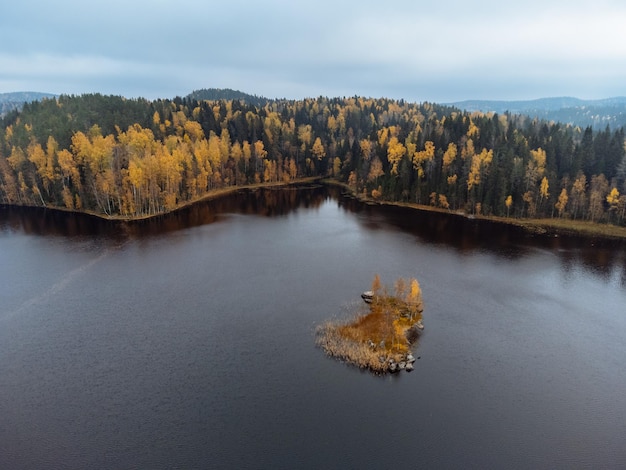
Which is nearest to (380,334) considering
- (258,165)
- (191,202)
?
(191,202)

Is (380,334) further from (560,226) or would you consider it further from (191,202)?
(191,202)

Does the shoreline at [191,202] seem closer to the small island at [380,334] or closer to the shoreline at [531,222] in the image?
the shoreline at [531,222]

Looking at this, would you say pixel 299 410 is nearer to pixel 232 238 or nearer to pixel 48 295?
pixel 48 295

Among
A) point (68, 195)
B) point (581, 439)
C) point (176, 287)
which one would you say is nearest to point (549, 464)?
point (581, 439)

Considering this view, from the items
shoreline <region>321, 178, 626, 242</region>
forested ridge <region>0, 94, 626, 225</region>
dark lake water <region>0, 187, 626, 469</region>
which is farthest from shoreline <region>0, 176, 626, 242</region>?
dark lake water <region>0, 187, 626, 469</region>

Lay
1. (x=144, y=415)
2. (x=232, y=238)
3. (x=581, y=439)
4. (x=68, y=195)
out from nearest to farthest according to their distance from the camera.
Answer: (x=581, y=439), (x=144, y=415), (x=232, y=238), (x=68, y=195)

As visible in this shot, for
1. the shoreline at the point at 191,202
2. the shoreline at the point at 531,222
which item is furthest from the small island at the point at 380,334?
the shoreline at the point at 191,202

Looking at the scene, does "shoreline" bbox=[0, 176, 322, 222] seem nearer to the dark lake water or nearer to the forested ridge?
the forested ridge
